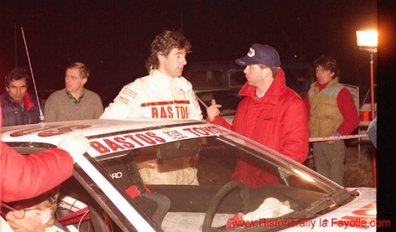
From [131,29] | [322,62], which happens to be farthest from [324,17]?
[322,62]

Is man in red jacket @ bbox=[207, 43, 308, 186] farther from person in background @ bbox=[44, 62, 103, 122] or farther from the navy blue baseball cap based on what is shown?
person in background @ bbox=[44, 62, 103, 122]

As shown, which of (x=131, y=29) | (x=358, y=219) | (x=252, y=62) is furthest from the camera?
(x=131, y=29)

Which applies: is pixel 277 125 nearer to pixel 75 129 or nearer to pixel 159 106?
pixel 159 106

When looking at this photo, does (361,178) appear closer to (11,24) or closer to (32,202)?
(32,202)

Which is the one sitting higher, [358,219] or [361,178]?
[358,219]

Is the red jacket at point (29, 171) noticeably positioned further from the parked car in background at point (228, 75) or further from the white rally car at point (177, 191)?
the parked car in background at point (228, 75)

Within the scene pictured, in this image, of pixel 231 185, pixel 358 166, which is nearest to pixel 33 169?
pixel 231 185

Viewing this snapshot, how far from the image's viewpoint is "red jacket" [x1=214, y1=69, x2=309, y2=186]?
14.3ft

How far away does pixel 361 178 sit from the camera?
28.1 feet

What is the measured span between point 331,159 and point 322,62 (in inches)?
40.0

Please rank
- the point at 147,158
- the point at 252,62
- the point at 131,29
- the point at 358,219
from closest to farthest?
1. the point at 358,219
2. the point at 147,158
3. the point at 252,62
4. the point at 131,29

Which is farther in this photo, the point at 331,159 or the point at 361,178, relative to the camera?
the point at 361,178

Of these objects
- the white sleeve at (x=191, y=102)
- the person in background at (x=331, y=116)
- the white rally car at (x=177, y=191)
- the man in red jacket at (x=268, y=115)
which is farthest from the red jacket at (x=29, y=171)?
the person in background at (x=331, y=116)

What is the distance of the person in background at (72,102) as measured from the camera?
644 cm
